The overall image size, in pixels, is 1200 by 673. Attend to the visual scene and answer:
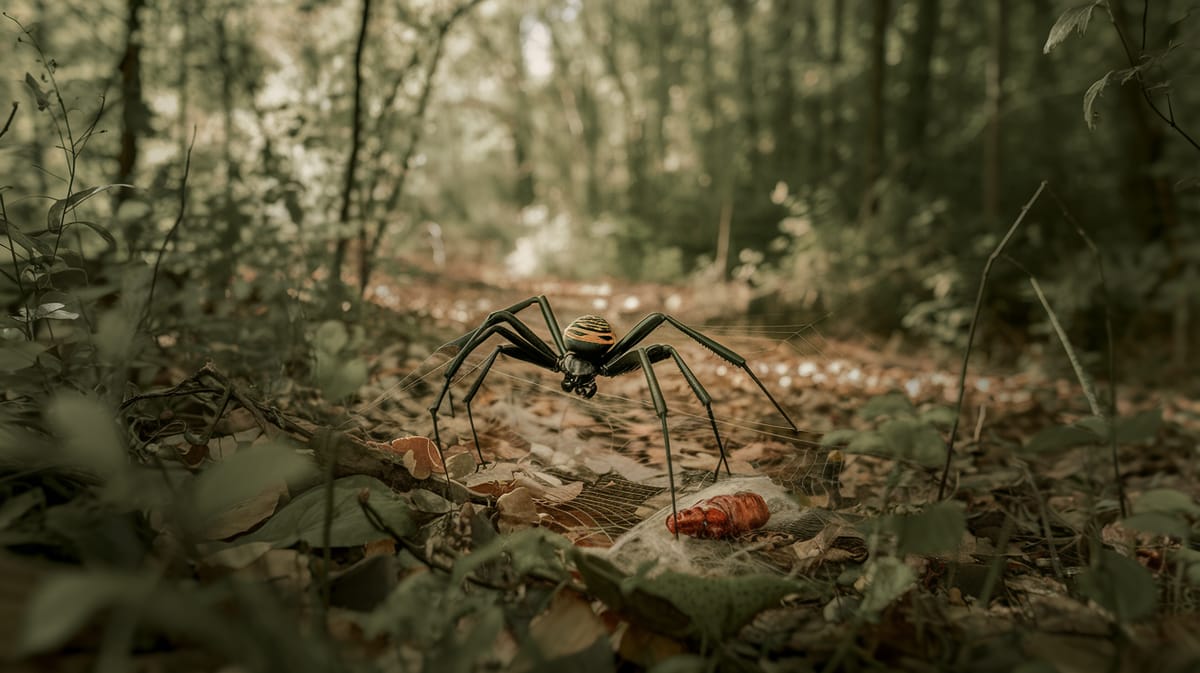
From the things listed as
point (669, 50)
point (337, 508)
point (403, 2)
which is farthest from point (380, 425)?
point (669, 50)

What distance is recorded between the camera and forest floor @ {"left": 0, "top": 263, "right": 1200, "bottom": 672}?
3.16 ft

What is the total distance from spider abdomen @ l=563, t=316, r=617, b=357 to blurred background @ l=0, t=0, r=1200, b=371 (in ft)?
2.91

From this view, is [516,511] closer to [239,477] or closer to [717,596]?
[717,596]

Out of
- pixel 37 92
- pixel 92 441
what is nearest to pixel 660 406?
pixel 92 441

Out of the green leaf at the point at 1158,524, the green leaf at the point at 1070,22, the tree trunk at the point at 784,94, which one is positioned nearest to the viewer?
the green leaf at the point at 1158,524

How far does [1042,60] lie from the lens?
12562mm

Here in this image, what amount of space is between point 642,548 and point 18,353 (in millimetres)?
1213

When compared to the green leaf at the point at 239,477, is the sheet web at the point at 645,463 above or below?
below

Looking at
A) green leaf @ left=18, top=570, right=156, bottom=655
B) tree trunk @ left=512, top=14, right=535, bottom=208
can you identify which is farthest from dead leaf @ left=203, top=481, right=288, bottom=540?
tree trunk @ left=512, top=14, right=535, bottom=208

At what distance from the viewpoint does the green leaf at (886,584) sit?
1.09 metres

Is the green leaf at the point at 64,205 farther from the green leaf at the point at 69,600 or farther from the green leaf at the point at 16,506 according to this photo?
the green leaf at the point at 69,600

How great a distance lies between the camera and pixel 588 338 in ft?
5.56

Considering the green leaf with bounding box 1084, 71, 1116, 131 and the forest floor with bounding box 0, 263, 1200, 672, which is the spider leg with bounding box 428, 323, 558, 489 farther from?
the green leaf with bounding box 1084, 71, 1116, 131

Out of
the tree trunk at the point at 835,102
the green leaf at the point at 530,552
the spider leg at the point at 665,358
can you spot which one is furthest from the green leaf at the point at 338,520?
the tree trunk at the point at 835,102
